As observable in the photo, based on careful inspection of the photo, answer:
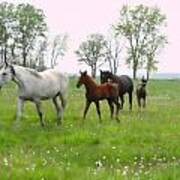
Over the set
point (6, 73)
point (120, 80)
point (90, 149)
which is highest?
point (6, 73)

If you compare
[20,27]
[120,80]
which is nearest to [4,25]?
[20,27]

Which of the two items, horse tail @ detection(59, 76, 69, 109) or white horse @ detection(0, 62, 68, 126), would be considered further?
horse tail @ detection(59, 76, 69, 109)

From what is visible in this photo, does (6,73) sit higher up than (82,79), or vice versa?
(6,73)

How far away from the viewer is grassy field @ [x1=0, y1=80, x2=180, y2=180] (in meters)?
10.2

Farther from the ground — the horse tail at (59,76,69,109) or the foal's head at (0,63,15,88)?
the foal's head at (0,63,15,88)

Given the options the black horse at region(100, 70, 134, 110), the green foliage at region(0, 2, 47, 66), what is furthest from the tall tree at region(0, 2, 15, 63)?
the black horse at region(100, 70, 134, 110)

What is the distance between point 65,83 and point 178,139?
613cm

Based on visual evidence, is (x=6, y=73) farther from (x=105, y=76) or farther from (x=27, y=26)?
(x=27, y=26)

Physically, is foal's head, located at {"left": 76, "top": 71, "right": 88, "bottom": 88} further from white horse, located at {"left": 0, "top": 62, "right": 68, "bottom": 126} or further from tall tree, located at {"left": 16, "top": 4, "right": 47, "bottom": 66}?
tall tree, located at {"left": 16, "top": 4, "right": 47, "bottom": 66}

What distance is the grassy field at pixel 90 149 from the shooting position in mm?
10227

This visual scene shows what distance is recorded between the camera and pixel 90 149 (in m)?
14.1

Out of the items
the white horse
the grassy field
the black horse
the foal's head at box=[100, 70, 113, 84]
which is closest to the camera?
the grassy field

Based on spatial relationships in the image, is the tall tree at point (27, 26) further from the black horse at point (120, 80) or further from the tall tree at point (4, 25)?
the black horse at point (120, 80)

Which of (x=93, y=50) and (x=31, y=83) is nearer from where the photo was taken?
(x=31, y=83)
